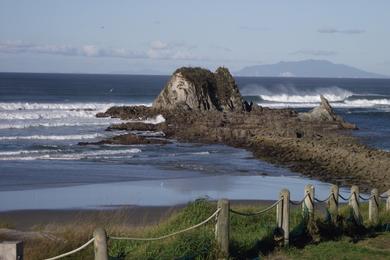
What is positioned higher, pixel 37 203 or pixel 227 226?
pixel 227 226

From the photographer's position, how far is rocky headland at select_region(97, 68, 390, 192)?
28766 mm

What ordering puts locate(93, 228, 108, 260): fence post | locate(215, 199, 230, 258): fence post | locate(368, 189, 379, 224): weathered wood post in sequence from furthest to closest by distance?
locate(368, 189, 379, 224): weathered wood post < locate(215, 199, 230, 258): fence post < locate(93, 228, 108, 260): fence post

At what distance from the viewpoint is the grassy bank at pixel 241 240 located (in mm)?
9094

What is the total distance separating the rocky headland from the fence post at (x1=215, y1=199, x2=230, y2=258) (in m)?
15.5

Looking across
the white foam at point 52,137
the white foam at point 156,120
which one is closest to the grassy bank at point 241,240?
the white foam at point 52,137

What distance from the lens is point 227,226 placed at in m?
9.38

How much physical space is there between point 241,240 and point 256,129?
107 feet

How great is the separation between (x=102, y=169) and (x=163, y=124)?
20.4 metres

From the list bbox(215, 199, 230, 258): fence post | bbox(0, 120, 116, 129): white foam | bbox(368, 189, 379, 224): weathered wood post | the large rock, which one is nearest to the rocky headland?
the large rock

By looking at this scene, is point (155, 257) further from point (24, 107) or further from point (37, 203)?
point (24, 107)

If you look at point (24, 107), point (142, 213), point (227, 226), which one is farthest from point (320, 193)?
point (24, 107)

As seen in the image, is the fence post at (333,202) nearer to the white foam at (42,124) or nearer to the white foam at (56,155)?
the white foam at (56,155)

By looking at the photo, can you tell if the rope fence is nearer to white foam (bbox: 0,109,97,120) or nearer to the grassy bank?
the grassy bank

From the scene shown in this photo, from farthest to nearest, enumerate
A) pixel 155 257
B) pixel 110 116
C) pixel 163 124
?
pixel 110 116, pixel 163 124, pixel 155 257
